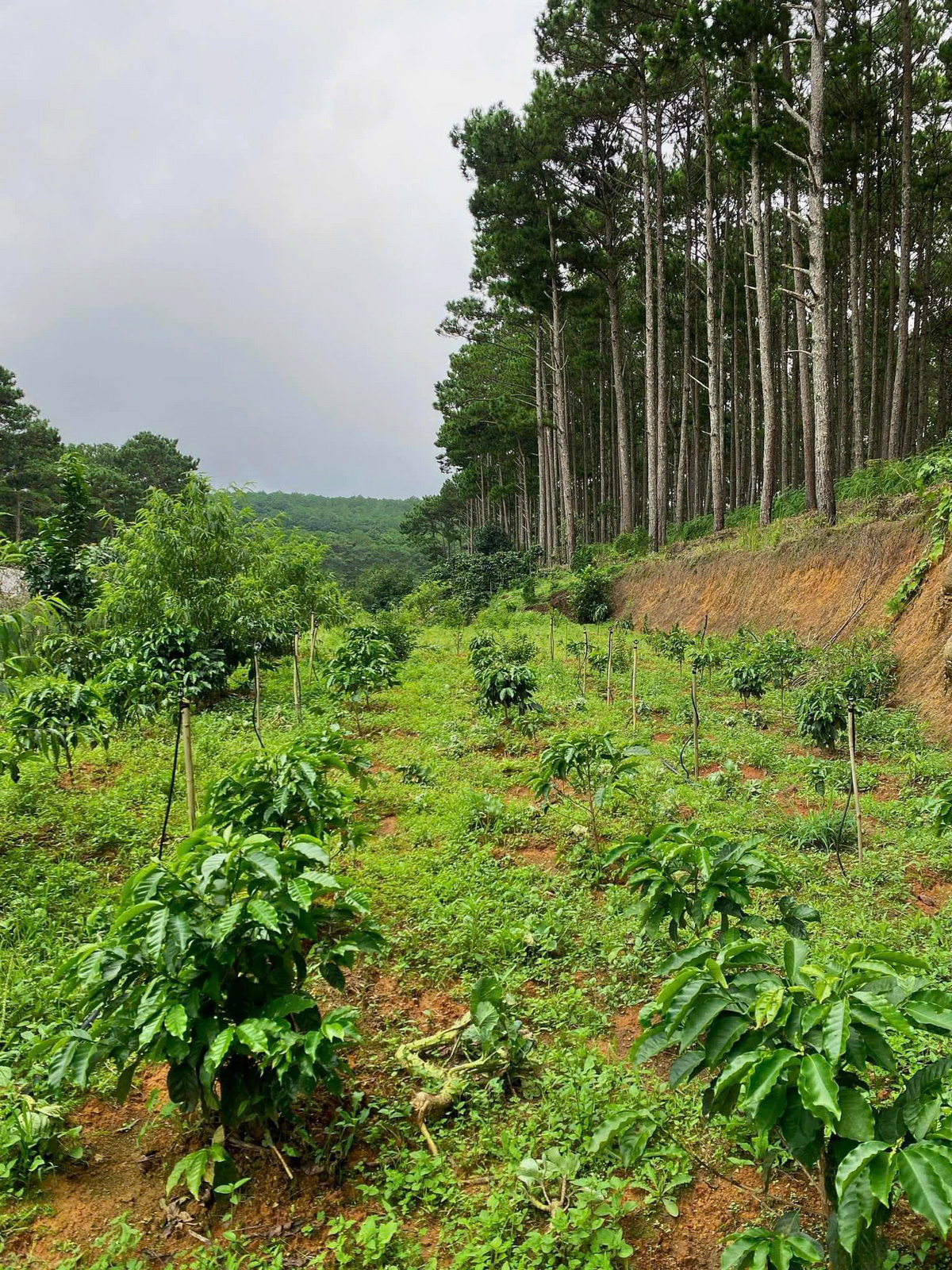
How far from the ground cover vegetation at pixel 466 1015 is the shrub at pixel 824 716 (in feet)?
3.15

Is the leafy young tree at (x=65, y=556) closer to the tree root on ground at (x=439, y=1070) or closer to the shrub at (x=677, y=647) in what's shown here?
the shrub at (x=677, y=647)

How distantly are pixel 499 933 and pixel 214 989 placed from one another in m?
2.12

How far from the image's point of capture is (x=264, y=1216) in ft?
7.84

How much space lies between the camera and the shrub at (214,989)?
7.27 feet

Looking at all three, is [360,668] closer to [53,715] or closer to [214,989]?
[53,715]

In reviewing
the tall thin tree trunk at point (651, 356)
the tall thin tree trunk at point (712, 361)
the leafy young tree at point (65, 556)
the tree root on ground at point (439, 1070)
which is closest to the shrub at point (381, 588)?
the tall thin tree trunk at point (651, 356)

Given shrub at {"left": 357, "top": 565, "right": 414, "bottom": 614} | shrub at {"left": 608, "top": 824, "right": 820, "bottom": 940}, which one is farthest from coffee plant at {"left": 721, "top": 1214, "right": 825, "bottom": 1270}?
shrub at {"left": 357, "top": 565, "right": 414, "bottom": 614}

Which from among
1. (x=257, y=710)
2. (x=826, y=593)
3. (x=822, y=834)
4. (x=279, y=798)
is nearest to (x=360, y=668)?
(x=257, y=710)

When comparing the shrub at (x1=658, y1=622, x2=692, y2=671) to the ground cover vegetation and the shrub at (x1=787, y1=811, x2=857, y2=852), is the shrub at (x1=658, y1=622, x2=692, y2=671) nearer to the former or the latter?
the ground cover vegetation

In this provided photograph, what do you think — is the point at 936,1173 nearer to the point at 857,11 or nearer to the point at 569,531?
the point at 857,11

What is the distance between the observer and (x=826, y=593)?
11.9 metres

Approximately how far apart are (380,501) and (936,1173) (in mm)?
144363

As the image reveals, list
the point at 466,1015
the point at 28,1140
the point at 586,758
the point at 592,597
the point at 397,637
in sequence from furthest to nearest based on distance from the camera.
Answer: the point at 592,597 → the point at 397,637 → the point at 586,758 → the point at 466,1015 → the point at 28,1140

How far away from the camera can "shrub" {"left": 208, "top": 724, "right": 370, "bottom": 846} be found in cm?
342
